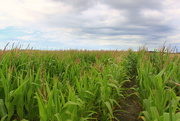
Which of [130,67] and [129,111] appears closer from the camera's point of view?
[129,111]

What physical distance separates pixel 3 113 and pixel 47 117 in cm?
75

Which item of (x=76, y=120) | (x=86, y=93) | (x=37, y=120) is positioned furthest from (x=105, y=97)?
(x=37, y=120)

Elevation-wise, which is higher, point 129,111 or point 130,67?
point 130,67

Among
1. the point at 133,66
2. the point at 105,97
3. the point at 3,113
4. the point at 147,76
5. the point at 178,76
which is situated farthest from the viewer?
the point at 133,66

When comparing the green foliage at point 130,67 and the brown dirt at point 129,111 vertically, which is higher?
the green foliage at point 130,67

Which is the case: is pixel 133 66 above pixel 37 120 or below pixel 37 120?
above

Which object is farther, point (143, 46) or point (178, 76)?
point (143, 46)

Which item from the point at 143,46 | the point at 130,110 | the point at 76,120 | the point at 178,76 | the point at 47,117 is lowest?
the point at 130,110

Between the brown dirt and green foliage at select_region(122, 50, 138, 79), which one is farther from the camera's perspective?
green foliage at select_region(122, 50, 138, 79)

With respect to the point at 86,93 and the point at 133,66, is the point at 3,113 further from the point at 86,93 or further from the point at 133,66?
the point at 133,66

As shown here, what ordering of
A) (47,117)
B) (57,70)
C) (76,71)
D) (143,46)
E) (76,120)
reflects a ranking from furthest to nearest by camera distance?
(143,46)
(57,70)
(76,71)
(76,120)
(47,117)

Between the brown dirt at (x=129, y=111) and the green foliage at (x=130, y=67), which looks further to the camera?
the green foliage at (x=130, y=67)

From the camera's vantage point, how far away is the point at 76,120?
6.16 ft

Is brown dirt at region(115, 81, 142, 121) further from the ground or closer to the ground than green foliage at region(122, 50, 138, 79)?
closer to the ground
